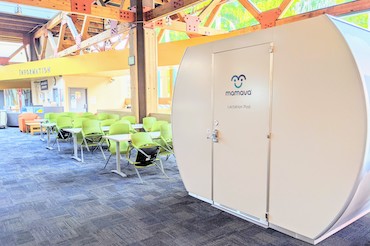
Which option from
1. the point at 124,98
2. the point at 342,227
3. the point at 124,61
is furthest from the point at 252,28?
the point at 124,98

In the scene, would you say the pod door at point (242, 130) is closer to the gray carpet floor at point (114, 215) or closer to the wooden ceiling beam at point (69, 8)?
the gray carpet floor at point (114, 215)

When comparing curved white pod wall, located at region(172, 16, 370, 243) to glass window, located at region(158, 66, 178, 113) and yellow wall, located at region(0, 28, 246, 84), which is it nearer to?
yellow wall, located at region(0, 28, 246, 84)

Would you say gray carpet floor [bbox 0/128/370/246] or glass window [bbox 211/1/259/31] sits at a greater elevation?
glass window [bbox 211/1/259/31]

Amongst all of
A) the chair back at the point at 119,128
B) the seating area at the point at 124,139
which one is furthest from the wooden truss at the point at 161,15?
the chair back at the point at 119,128

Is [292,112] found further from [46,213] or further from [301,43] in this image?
[46,213]

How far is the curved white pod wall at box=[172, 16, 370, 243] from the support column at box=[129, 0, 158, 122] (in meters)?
3.79

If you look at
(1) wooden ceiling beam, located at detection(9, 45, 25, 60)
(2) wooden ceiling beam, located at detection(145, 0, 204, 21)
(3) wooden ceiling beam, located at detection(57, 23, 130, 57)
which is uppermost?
(1) wooden ceiling beam, located at detection(9, 45, 25, 60)

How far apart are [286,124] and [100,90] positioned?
1301cm

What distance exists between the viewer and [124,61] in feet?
32.9

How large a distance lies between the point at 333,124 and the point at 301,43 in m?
0.85

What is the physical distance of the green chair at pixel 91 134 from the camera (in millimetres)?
6464

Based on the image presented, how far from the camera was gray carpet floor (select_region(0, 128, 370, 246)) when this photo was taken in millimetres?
2979

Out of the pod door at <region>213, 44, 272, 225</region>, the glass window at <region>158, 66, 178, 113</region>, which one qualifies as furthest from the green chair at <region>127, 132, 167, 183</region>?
the glass window at <region>158, 66, 178, 113</region>

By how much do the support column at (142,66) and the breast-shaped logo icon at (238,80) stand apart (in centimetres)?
458
